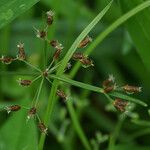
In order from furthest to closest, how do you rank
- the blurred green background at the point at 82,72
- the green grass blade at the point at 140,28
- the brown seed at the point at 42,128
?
the blurred green background at the point at 82,72 → the green grass blade at the point at 140,28 → the brown seed at the point at 42,128

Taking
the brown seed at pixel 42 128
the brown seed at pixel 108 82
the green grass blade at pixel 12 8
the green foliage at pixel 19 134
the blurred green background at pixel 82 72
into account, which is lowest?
the brown seed at pixel 42 128

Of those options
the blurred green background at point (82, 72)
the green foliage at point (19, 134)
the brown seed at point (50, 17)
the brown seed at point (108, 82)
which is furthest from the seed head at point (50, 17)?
the blurred green background at point (82, 72)

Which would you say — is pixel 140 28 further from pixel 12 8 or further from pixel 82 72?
pixel 82 72

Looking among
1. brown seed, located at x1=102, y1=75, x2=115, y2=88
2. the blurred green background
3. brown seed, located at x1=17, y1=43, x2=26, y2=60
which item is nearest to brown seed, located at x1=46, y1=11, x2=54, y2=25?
brown seed, located at x1=17, y1=43, x2=26, y2=60

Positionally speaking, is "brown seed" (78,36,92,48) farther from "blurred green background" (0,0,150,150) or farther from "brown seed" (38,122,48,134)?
"blurred green background" (0,0,150,150)

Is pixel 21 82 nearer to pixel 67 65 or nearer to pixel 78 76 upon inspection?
pixel 67 65

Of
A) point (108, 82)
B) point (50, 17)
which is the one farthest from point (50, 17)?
point (108, 82)

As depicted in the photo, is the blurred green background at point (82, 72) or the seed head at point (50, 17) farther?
the blurred green background at point (82, 72)

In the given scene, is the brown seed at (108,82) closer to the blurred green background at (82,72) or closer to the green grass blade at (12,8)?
the green grass blade at (12,8)

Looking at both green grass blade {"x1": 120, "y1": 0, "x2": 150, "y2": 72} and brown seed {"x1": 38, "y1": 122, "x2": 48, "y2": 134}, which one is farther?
green grass blade {"x1": 120, "y1": 0, "x2": 150, "y2": 72}
